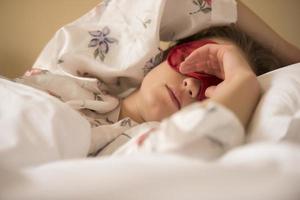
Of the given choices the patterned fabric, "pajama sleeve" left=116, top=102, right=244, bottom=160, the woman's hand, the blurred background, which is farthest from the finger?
the blurred background

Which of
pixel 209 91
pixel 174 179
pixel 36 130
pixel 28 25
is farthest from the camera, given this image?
pixel 28 25

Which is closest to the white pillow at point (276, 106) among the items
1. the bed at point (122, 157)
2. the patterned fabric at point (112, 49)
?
the bed at point (122, 157)

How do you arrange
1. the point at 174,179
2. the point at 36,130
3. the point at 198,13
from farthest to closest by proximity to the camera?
1. the point at 198,13
2. the point at 36,130
3. the point at 174,179

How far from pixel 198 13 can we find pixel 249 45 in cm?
13

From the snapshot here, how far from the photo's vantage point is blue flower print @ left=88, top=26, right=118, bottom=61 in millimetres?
837

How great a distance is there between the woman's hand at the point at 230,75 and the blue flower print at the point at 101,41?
21cm

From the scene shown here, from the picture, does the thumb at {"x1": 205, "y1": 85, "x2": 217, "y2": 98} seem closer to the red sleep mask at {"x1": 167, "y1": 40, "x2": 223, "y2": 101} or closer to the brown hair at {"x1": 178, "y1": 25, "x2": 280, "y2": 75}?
the red sleep mask at {"x1": 167, "y1": 40, "x2": 223, "y2": 101}

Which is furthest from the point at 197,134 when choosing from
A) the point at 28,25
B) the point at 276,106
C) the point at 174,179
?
the point at 28,25

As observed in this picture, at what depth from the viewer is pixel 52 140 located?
525 millimetres

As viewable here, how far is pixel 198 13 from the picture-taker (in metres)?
0.82

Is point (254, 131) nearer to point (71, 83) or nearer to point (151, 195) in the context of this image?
point (151, 195)

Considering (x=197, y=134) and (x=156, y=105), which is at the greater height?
(x=197, y=134)

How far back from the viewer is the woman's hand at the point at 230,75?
513 mm

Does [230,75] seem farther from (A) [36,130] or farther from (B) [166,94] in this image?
(A) [36,130]
